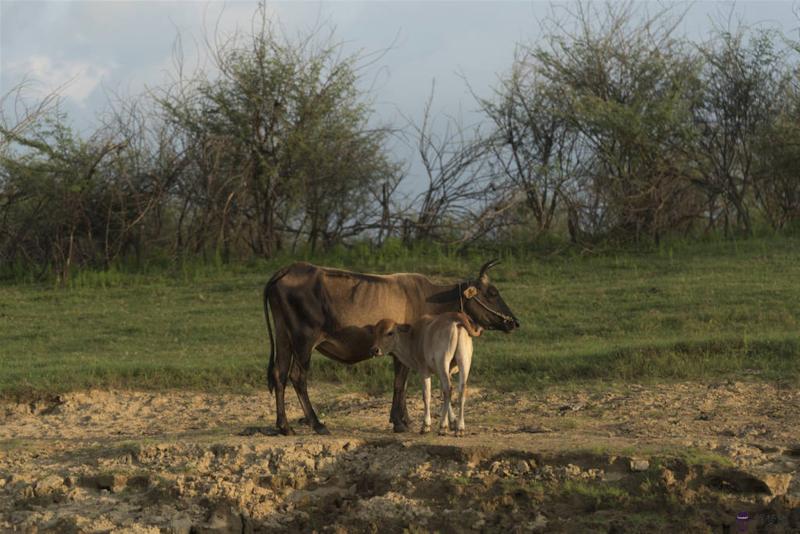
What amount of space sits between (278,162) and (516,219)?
3923 mm

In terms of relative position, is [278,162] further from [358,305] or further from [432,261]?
[358,305]

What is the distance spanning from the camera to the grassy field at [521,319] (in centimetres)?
1127

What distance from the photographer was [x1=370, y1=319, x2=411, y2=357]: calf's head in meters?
8.79

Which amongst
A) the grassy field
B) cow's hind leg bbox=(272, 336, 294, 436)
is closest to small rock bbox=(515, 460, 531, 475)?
cow's hind leg bbox=(272, 336, 294, 436)

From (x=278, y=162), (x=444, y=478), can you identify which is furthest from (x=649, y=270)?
(x=444, y=478)

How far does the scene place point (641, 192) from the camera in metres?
18.0

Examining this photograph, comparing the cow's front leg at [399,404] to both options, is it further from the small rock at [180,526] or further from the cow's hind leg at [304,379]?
the small rock at [180,526]

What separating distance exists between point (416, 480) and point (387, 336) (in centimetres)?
160

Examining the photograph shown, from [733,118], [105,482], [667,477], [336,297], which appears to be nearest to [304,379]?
[336,297]

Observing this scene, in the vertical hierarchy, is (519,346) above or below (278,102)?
below

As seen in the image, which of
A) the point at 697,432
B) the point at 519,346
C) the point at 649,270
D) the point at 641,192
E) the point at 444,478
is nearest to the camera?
the point at 444,478

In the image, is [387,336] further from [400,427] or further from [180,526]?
[180,526]

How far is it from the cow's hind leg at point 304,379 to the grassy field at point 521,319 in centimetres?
244

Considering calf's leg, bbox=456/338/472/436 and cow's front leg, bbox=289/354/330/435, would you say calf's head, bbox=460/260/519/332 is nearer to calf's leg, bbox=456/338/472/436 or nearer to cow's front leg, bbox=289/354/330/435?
calf's leg, bbox=456/338/472/436
